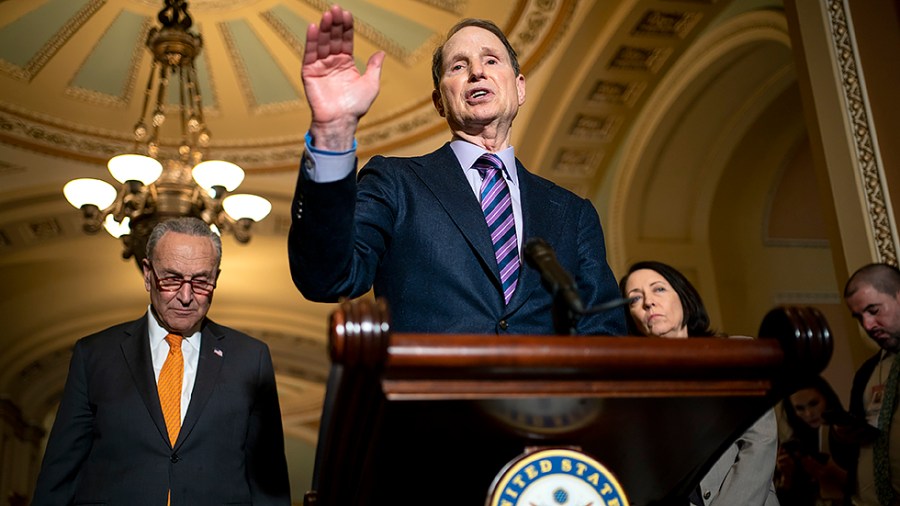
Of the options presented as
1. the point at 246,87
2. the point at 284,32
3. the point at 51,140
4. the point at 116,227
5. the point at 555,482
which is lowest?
the point at 555,482

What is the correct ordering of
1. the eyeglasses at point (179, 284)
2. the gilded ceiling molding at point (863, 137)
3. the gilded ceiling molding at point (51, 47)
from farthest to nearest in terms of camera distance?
the gilded ceiling molding at point (51, 47)
the gilded ceiling molding at point (863, 137)
the eyeglasses at point (179, 284)

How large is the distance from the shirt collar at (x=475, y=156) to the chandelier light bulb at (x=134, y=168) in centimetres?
483

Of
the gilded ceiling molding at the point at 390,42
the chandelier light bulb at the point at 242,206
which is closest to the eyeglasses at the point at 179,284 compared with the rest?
the chandelier light bulb at the point at 242,206

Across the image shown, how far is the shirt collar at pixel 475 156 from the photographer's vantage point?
5.57 feet

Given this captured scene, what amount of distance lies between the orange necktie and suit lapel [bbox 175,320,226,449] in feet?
0.09

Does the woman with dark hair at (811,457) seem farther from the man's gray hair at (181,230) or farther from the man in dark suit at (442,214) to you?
the man's gray hair at (181,230)

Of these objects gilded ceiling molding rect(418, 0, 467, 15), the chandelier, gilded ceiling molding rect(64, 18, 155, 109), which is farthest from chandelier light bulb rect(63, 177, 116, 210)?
gilded ceiling molding rect(418, 0, 467, 15)

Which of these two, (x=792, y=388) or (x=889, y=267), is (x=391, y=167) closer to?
(x=792, y=388)

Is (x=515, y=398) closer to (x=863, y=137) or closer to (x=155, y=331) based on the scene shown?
Result: (x=155, y=331)

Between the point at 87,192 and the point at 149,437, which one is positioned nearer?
the point at 149,437

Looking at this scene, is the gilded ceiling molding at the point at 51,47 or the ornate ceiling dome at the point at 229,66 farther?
the gilded ceiling molding at the point at 51,47

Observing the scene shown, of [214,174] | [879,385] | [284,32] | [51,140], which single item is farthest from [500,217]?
[51,140]

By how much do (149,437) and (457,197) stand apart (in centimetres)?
133

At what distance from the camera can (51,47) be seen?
7.89 metres
